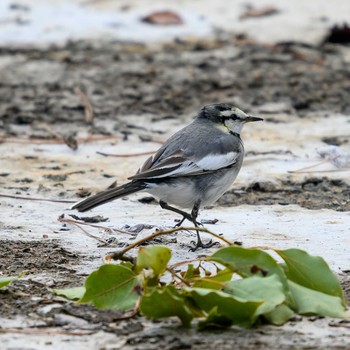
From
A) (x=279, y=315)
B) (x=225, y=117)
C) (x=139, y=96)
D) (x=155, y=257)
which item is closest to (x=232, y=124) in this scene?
(x=225, y=117)

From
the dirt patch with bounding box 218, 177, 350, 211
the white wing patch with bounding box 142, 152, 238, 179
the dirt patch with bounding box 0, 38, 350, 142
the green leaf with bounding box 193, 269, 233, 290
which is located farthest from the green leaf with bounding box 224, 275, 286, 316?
the dirt patch with bounding box 0, 38, 350, 142

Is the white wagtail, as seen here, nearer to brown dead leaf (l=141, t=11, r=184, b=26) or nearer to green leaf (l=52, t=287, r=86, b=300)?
green leaf (l=52, t=287, r=86, b=300)

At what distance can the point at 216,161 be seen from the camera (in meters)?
7.06

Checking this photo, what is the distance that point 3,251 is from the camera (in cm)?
625

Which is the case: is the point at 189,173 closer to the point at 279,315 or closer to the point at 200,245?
the point at 200,245

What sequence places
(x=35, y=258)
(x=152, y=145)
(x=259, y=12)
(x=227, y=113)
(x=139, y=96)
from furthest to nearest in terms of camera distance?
(x=259, y=12), (x=139, y=96), (x=152, y=145), (x=227, y=113), (x=35, y=258)

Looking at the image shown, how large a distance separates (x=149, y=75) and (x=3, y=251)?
230 inches

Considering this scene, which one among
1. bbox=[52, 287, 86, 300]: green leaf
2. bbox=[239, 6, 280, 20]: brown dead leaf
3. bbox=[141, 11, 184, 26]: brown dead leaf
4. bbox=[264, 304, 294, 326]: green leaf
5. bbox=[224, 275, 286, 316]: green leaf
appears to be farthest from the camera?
bbox=[239, 6, 280, 20]: brown dead leaf

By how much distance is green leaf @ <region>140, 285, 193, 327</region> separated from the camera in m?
4.65

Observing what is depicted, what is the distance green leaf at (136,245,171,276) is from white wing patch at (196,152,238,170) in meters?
2.11

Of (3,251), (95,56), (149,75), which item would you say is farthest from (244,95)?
(3,251)

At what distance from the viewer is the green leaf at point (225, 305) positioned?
4.64m

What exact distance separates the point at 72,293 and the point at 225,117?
2965mm

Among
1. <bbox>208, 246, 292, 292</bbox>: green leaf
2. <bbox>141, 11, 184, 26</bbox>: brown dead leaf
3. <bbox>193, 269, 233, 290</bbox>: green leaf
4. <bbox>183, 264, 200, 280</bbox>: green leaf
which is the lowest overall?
<bbox>183, 264, 200, 280</bbox>: green leaf
